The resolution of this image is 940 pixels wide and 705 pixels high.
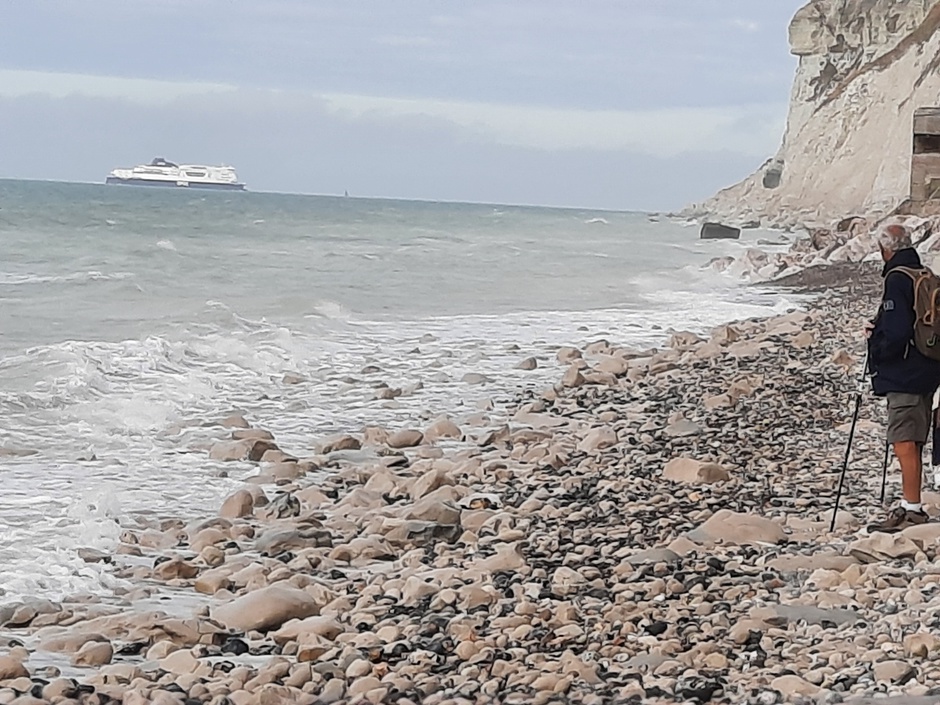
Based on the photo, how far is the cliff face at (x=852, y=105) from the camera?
50.4m

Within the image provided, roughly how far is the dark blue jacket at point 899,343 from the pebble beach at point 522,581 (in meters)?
0.74

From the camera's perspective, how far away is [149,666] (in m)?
4.57

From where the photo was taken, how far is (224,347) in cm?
1366

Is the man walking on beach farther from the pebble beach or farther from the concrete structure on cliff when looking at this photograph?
the concrete structure on cliff

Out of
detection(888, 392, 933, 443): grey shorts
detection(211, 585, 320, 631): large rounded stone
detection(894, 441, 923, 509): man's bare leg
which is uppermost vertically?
detection(888, 392, 933, 443): grey shorts

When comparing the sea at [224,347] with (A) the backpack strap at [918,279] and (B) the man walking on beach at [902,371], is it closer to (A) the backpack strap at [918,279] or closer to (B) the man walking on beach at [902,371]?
(B) the man walking on beach at [902,371]

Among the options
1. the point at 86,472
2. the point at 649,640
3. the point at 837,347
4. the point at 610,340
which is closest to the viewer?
the point at 649,640

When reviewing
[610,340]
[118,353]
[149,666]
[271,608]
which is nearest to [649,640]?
[271,608]

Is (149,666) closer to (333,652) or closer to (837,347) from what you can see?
(333,652)

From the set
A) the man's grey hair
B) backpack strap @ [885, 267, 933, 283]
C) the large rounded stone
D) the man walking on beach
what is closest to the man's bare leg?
the man walking on beach

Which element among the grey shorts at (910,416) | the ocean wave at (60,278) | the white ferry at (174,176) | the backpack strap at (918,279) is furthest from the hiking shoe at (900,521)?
the white ferry at (174,176)

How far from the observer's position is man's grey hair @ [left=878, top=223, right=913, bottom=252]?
5.89 metres

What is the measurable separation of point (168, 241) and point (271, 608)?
32.1 m

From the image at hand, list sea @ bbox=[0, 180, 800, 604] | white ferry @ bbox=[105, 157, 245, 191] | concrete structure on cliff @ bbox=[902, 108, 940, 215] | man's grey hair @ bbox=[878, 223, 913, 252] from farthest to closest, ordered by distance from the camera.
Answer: white ferry @ bbox=[105, 157, 245, 191] < concrete structure on cliff @ bbox=[902, 108, 940, 215] < sea @ bbox=[0, 180, 800, 604] < man's grey hair @ bbox=[878, 223, 913, 252]
